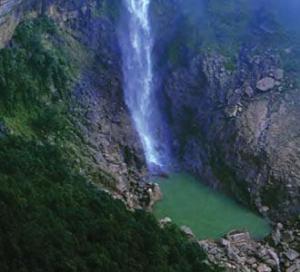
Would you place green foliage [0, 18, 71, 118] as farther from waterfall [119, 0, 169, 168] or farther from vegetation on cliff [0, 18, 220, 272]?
waterfall [119, 0, 169, 168]

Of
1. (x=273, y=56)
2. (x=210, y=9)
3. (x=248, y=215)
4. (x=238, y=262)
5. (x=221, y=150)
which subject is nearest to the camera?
(x=238, y=262)

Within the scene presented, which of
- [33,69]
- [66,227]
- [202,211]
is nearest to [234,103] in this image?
[202,211]

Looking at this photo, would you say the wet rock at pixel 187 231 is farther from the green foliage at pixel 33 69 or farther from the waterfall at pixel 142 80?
the green foliage at pixel 33 69

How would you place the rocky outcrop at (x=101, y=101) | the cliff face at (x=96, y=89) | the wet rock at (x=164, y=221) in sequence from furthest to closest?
the rocky outcrop at (x=101, y=101) < the cliff face at (x=96, y=89) < the wet rock at (x=164, y=221)

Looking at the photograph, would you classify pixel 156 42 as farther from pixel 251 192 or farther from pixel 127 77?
pixel 251 192

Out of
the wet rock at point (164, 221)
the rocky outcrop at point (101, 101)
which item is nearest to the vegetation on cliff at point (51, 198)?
the wet rock at point (164, 221)

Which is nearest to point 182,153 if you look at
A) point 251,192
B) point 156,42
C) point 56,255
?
point 251,192
